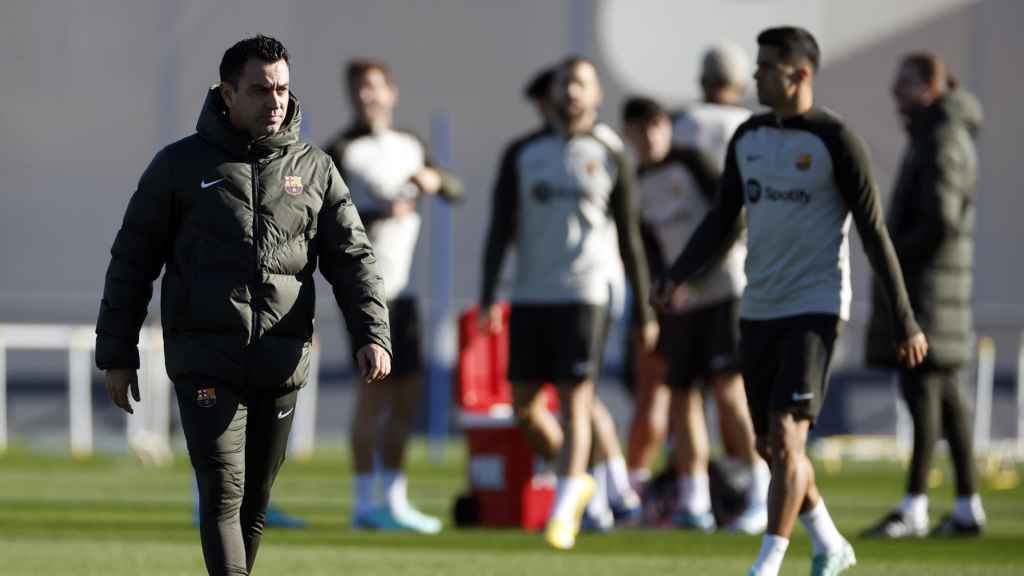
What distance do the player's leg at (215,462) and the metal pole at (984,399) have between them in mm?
12982

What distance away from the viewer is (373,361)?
666 centimetres

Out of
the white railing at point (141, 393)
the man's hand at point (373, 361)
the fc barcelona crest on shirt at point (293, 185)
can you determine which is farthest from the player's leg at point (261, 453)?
the white railing at point (141, 393)

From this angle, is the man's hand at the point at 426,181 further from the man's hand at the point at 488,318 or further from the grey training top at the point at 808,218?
the grey training top at the point at 808,218

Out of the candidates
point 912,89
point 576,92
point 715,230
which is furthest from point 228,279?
point 912,89

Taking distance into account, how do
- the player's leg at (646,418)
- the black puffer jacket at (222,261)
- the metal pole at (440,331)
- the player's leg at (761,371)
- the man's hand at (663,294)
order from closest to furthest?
the black puffer jacket at (222,261), the player's leg at (761,371), the man's hand at (663,294), the player's leg at (646,418), the metal pole at (440,331)

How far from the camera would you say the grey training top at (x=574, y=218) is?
10.9 m

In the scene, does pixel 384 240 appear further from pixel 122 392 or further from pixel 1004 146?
pixel 1004 146

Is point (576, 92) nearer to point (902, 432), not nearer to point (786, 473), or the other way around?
point (786, 473)

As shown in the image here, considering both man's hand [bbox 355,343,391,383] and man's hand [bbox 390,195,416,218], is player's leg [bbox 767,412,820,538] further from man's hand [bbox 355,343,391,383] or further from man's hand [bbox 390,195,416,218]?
man's hand [bbox 390,195,416,218]

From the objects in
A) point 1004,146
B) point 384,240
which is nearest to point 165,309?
point 384,240

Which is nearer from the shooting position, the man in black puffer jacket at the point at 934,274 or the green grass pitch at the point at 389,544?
the green grass pitch at the point at 389,544

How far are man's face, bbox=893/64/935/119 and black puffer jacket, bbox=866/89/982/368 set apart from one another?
0.16 ft

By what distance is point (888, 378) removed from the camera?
20359 mm

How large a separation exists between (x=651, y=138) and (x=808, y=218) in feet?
12.4
